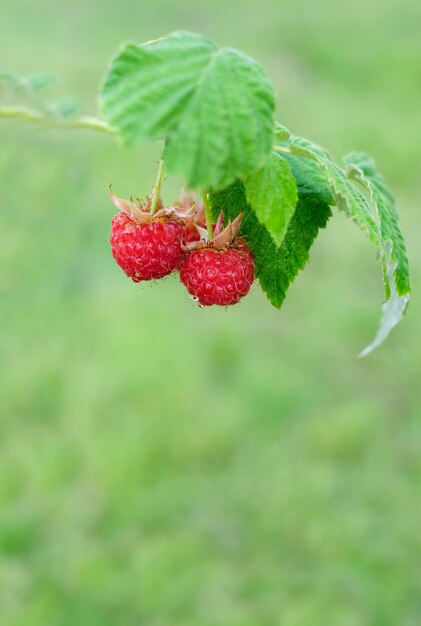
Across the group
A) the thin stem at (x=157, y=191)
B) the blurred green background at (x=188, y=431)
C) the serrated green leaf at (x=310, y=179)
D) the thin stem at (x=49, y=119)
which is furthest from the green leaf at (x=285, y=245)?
the blurred green background at (x=188, y=431)

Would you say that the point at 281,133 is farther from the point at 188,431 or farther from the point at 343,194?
the point at 188,431

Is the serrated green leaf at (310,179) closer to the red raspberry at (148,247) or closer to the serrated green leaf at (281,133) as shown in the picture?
the serrated green leaf at (281,133)

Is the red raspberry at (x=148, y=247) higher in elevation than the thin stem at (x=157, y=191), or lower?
lower

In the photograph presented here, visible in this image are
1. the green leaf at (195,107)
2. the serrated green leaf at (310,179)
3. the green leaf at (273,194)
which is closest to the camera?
the green leaf at (195,107)

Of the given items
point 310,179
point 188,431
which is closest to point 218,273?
point 310,179

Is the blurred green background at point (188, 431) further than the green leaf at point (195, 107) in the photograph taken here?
Yes

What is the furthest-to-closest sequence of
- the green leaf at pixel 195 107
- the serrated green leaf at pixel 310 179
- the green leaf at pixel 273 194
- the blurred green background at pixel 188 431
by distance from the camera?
1. the blurred green background at pixel 188 431
2. the serrated green leaf at pixel 310 179
3. the green leaf at pixel 273 194
4. the green leaf at pixel 195 107
